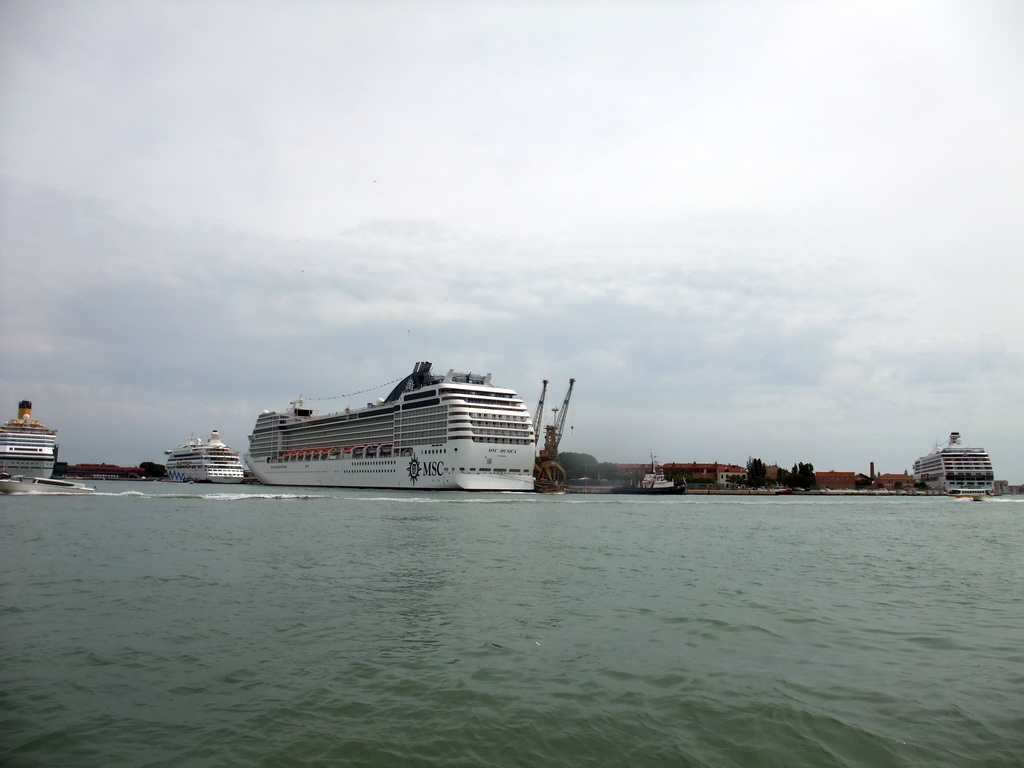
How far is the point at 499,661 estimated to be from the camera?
10.4m

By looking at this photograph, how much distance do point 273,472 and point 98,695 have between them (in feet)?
389

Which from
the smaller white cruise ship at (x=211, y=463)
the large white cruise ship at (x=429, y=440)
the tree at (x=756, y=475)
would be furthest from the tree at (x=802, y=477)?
the smaller white cruise ship at (x=211, y=463)

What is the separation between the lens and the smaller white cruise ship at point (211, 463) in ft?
458

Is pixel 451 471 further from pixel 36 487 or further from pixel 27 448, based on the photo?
pixel 27 448

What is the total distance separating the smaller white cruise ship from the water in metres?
127

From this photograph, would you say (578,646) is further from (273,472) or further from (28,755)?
(273,472)

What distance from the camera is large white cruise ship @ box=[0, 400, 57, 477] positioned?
3740 inches

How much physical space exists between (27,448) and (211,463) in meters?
44.2

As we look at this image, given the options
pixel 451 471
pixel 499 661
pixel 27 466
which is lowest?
pixel 499 661

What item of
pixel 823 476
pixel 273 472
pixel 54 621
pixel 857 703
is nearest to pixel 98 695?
pixel 54 621

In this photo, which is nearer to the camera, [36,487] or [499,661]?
[499,661]

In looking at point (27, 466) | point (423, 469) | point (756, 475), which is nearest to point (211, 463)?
point (27, 466)

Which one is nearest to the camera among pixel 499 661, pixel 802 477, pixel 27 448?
pixel 499 661

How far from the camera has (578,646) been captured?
11289 millimetres
